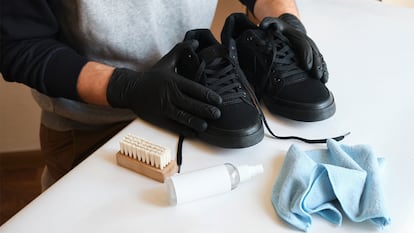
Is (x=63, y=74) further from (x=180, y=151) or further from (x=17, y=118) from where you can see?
(x=17, y=118)

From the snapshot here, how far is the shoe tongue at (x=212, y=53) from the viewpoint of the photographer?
0.72 m

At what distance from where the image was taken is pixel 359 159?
25.1 inches

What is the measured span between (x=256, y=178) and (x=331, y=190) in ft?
0.30

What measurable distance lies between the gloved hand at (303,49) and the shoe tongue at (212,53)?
9cm

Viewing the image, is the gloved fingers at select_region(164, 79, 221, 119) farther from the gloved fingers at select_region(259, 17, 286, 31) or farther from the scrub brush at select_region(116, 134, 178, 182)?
the gloved fingers at select_region(259, 17, 286, 31)

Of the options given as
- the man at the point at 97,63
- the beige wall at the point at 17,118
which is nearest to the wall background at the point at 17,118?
the beige wall at the point at 17,118

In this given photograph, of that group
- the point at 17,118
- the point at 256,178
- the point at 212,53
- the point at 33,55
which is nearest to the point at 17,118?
the point at 17,118

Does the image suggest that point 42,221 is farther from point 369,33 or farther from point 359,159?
point 369,33

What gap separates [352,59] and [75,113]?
464 mm

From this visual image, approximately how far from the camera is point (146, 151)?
618mm

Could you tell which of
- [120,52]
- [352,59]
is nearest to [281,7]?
[352,59]

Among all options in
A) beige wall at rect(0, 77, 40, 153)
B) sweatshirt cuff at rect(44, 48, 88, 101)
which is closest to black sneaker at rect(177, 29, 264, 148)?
sweatshirt cuff at rect(44, 48, 88, 101)

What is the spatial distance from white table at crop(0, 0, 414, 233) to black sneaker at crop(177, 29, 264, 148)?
22 mm

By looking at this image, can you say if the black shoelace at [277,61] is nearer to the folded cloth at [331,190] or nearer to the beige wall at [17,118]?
the folded cloth at [331,190]
